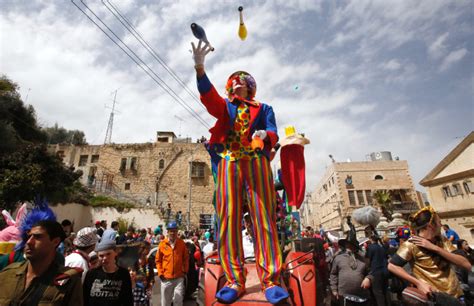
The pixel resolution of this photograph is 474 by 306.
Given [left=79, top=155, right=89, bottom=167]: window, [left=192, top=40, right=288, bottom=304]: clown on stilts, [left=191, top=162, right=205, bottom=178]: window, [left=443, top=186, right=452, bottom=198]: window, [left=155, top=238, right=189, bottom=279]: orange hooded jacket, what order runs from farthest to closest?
[left=79, top=155, right=89, bottom=167]: window
[left=191, top=162, right=205, bottom=178]: window
[left=443, top=186, right=452, bottom=198]: window
[left=155, top=238, right=189, bottom=279]: orange hooded jacket
[left=192, top=40, right=288, bottom=304]: clown on stilts

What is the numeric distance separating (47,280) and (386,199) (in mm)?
36415

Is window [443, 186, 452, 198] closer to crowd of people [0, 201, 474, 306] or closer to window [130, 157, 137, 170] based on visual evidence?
crowd of people [0, 201, 474, 306]

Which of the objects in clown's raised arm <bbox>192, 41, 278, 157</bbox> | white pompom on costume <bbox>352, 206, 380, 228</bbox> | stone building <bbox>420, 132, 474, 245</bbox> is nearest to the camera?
clown's raised arm <bbox>192, 41, 278, 157</bbox>

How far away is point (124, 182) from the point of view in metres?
28.5

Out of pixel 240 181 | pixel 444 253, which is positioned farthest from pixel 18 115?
pixel 444 253

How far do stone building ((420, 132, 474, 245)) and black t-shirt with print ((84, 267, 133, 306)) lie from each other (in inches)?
1014

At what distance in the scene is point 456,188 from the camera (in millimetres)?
21859

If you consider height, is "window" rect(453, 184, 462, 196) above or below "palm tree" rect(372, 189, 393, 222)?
below

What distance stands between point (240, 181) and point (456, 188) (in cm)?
2671

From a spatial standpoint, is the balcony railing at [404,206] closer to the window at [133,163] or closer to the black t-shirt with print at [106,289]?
the window at [133,163]

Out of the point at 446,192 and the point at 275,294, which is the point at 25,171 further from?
the point at 446,192

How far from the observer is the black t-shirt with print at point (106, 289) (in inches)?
98.1

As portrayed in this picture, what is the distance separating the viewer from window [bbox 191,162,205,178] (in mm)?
27516

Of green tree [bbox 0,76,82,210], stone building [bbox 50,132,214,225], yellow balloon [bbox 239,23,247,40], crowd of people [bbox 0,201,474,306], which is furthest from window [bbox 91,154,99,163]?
yellow balloon [bbox 239,23,247,40]
